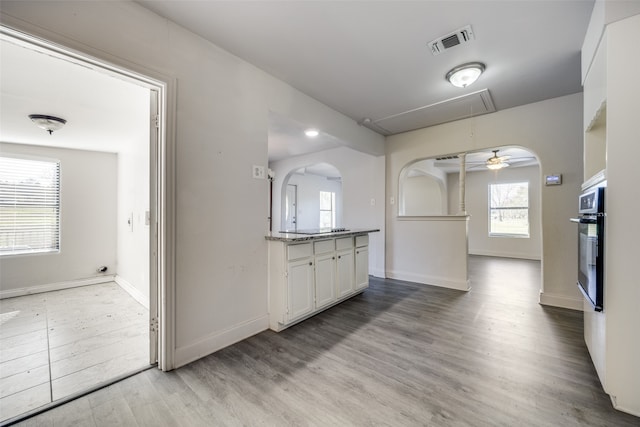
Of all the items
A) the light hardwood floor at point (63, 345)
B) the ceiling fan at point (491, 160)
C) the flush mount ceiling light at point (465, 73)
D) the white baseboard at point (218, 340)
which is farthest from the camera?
the ceiling fan at point (491, 160)

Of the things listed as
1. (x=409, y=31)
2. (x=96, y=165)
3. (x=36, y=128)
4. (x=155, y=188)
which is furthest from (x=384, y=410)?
(x=96, y=165)

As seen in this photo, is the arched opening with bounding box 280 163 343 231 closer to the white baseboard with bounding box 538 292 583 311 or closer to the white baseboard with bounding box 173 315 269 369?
the white baseboard with bounding box 173 315 269 369

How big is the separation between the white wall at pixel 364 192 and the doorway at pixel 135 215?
10.8ft

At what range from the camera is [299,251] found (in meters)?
2.68

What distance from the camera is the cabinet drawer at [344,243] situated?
3.23m

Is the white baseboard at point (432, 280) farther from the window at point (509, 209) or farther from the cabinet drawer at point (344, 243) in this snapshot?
the window at point (509, 209)

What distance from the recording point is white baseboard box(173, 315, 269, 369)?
198cm

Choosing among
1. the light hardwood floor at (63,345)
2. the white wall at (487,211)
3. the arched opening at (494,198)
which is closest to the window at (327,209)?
the arched opening at (494,198)

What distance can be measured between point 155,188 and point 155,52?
0.98m

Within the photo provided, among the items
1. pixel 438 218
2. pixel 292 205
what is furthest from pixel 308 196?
pixel 438 218

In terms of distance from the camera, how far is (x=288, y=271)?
2559mm

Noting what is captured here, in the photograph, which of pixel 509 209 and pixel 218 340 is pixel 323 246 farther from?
pixel 509 209

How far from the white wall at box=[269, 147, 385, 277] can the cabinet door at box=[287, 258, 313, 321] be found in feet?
7.56

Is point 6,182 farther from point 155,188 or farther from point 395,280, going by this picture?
point 395,280
